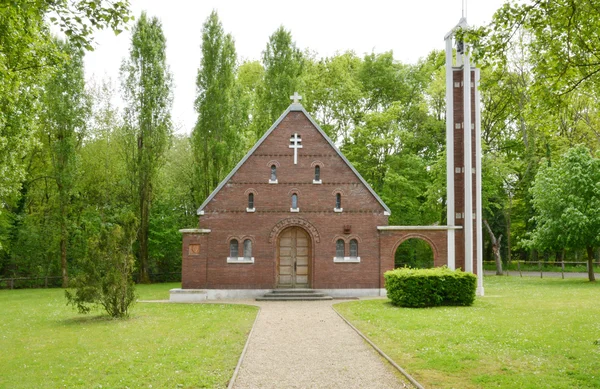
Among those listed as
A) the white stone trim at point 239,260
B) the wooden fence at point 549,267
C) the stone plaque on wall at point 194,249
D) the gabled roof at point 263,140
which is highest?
the gabled roof at point 263,140

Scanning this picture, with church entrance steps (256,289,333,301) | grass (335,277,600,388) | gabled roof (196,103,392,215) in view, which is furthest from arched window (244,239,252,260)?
grass (335,277,600,388)

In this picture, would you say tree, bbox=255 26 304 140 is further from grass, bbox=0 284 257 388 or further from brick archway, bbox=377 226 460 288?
grass, bbox=0 284 257 388

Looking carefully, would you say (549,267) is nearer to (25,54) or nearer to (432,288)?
(432,288)

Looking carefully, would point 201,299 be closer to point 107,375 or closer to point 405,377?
point 107,375

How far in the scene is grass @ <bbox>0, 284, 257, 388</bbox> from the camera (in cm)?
918

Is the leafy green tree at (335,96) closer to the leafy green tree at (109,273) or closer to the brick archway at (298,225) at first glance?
the brick archway at (298,225)

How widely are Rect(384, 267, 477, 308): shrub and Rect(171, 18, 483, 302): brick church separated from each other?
4.73 meters

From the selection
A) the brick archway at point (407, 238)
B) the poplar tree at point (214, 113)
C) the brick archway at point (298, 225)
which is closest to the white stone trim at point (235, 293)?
the brick archway at point (407, 238)

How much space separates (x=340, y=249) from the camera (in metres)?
25.6

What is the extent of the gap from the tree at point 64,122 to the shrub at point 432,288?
21756 mm

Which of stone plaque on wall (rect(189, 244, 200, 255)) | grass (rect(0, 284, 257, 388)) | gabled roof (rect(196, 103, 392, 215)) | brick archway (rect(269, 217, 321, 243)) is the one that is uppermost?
gabled roof (rect(196, 103, 392, 215))

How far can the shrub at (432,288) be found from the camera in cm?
1983

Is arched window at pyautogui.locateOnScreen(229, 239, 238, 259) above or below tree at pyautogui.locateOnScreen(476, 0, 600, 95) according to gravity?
below

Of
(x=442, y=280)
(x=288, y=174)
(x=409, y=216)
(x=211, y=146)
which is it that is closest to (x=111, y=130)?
(x=211, y=146)
